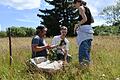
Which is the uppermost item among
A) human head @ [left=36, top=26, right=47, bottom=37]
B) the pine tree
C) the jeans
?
human head @ [left=36, top=26, right=47, bottom=37]

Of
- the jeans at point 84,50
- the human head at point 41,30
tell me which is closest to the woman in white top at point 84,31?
the jeans at point 84,50

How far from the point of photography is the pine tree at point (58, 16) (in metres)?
48.1

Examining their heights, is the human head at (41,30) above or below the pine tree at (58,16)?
above

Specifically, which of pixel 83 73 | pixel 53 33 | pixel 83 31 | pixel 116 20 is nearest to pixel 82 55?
pixel 83 31

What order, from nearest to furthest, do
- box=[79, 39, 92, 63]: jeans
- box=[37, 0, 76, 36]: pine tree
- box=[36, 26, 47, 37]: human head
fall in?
1. box=[79, 39, 92, 63]: jeans
2. box=[36, 26, 47, 37]: human head
3. box=[37, 0, 76, 36]: pine tree

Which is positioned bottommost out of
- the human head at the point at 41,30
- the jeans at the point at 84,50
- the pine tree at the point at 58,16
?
the pine tree at the point at 58,16

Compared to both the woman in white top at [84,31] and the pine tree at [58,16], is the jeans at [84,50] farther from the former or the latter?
the pine tree at [58,16]

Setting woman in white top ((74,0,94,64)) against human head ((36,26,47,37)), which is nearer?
woman in white top ((74,0,94,64))

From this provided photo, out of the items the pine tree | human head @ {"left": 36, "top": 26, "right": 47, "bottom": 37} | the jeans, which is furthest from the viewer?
the pine tree

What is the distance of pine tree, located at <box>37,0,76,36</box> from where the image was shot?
48125 millimetres

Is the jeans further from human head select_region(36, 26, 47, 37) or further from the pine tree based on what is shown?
the pine tree

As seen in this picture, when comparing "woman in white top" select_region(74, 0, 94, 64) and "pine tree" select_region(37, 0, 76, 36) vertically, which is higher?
"woman in white top" select_region(74, 0, 94, 64)

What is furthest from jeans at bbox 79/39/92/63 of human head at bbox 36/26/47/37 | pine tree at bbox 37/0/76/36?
pine tree at bbox 37/0/76/36

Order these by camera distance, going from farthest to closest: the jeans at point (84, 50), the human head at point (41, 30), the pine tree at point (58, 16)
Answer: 1. the pine tree at point (58, 16)
2. the human head at point (41, 30)
3. the jeans at point (84, 50)
